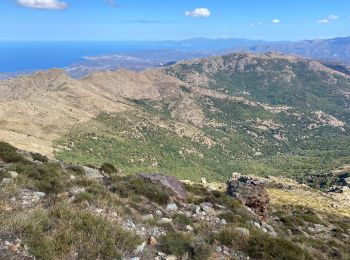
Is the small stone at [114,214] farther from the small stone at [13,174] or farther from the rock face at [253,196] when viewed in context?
the rock face at [253,196]

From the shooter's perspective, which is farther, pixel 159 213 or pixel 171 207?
pixel 171 207

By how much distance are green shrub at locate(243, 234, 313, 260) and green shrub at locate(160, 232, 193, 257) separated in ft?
7.99

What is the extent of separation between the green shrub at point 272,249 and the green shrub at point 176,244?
2435 millimetres

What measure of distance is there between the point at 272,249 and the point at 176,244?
3941mm

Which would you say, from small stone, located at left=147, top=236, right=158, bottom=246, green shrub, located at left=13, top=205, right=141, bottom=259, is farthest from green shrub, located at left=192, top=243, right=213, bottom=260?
green shrub, located at left=13, top=205, right=141, bottom=259

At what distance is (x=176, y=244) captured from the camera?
14.0 metres

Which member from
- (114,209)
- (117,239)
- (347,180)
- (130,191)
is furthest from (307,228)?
(347,180)

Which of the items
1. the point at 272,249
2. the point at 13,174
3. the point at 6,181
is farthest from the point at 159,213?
the point at 13,174

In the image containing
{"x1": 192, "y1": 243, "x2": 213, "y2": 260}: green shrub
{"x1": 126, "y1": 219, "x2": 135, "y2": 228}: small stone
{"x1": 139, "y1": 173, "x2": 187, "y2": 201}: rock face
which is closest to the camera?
{"x1": 192, "y1": 243, "x2": 213, "y2": 260}: green shrub

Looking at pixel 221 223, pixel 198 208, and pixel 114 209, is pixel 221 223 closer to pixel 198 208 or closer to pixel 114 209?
pixel 198 208

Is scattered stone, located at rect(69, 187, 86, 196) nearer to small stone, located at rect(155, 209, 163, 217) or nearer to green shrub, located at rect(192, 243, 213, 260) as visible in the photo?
small stone, located at rect(155, 209, 163, 217)

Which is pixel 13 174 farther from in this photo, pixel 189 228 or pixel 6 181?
pixel 189 228

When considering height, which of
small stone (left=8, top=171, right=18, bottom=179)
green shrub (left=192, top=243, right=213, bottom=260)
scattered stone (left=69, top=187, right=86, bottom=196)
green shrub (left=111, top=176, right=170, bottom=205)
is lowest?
green shrub (left=111, top=176, right=170, bottom=205)

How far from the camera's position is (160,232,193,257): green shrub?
44.7ft
